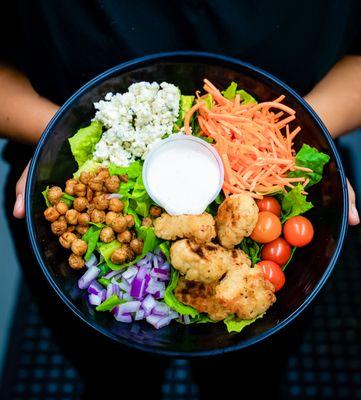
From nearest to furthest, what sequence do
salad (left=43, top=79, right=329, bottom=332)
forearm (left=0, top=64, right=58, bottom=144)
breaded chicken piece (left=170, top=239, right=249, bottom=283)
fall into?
1. breaded chicken piece (left=170, top=239, right=249, bottom=283)
2. salad (left=43, top=79, right=329, bottom=332)
3. forearm (left=0, top=64, right=58, bottom=144)

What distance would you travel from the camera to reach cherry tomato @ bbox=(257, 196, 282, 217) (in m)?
1.55

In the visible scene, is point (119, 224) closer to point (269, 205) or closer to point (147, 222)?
point (147, 222)

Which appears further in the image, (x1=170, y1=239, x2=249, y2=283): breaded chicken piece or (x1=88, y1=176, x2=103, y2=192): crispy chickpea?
(x1=88, y1=176, x2=103, y2=192): crispy chickpea

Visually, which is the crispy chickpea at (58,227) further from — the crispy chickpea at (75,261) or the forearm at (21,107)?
the forearm at (21,107)

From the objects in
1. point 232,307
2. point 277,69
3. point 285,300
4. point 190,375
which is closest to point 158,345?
point 232,307

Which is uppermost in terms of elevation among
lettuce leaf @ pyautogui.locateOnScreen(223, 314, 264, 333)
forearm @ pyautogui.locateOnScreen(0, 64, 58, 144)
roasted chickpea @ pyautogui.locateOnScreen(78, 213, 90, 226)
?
forearm @ pyautogui.locateOnScreen(0, 64, 58, 144)

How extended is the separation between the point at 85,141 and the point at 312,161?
0.67 meters

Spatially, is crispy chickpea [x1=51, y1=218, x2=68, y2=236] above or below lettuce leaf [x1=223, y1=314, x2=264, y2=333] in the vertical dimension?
above

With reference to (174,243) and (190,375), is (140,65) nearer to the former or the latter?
(174,243)

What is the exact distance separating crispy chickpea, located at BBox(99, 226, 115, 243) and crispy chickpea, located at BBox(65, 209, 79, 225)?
9cm

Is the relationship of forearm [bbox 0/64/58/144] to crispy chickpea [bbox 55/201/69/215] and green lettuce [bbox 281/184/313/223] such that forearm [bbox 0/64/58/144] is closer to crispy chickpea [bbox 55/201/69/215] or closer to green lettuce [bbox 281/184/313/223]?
crispy chickpea [bbox 55/201/69/215]

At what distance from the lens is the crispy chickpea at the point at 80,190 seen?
1.54 m

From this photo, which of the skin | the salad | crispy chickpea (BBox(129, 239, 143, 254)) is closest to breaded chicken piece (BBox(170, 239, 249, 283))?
the salad

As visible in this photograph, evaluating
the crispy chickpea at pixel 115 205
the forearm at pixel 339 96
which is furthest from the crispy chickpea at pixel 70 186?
the forearm at pixel 339 96
